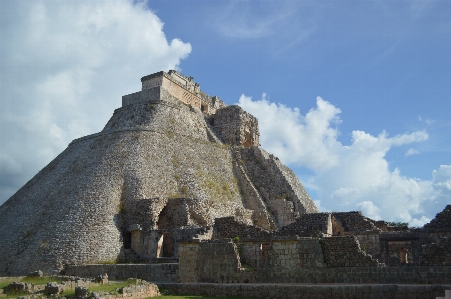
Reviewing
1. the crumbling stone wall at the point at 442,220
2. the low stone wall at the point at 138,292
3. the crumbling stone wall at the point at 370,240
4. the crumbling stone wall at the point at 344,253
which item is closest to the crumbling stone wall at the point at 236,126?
the crumbling stone wall at the point at 370,240

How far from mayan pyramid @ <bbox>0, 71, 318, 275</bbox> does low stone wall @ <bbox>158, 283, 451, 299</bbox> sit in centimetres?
1032

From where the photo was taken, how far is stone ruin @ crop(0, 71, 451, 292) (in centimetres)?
1597

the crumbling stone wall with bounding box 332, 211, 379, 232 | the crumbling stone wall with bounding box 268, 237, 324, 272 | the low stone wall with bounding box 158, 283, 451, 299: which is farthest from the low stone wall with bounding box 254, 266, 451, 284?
the crumbling stone wall with bounding box 332, 211, 379, 232

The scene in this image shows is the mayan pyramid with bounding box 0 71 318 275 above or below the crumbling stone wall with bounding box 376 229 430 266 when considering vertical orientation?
above

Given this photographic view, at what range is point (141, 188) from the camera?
2936 centimetres

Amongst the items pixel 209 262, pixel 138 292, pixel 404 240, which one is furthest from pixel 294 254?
pixel 404 240

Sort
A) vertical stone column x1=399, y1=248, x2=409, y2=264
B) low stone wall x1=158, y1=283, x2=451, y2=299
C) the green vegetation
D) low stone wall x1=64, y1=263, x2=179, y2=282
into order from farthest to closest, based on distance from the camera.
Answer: the green vegetation → vertical stone column x1=399, y1=248, x2=409, y2=264 → low stone wall x1=64, y1=263, x2=179, y2=282 → low stone wall x1=158, y1=283, x2=451, y2=299

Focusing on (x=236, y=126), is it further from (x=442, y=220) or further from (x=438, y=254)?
(x=438, y=254)

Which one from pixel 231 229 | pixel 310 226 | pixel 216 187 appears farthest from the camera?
pixel 216 187

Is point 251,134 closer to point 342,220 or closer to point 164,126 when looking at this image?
point 164,126

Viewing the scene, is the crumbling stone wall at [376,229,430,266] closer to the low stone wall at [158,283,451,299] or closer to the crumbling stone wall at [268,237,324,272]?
the crumbling stone wall at [268,237,324,272]

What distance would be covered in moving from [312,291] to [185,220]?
14490 mm

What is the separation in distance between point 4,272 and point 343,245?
771 inches

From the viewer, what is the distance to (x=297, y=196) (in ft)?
117
